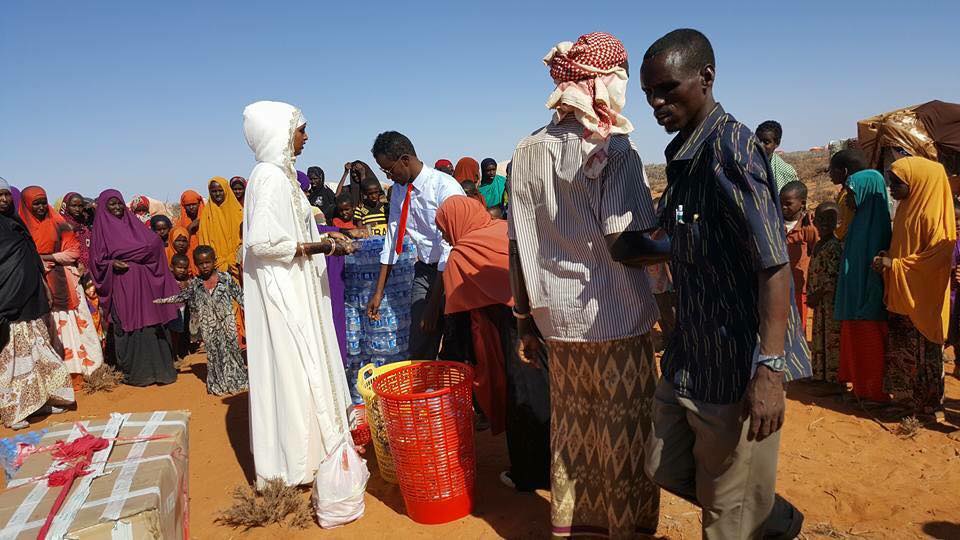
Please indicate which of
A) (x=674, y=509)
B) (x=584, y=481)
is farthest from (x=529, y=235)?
(x=674, y=509)

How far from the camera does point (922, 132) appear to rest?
6.94 m

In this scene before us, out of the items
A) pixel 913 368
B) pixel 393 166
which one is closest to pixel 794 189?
pixel 913 368

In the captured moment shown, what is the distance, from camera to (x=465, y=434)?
11.0 ft

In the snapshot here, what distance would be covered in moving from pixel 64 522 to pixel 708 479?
221cm

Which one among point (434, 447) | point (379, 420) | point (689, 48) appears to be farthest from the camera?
point (379, 420)

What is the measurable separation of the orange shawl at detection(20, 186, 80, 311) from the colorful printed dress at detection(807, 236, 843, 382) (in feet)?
26.1

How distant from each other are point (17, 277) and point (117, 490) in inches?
185

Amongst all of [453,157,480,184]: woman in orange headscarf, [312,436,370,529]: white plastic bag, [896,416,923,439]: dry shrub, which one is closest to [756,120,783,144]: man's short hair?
[896,416,923,439]: dry shrub

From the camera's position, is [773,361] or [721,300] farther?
[721,300]

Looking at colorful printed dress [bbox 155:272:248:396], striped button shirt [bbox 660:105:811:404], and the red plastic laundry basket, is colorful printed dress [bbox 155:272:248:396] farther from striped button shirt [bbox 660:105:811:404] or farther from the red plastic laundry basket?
striped button shirt [bbox 660:105:811:404]

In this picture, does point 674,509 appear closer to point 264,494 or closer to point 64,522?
point 264,494

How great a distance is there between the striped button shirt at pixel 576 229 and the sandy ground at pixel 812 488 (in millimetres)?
1359

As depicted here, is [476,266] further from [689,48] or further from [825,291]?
[825,291]

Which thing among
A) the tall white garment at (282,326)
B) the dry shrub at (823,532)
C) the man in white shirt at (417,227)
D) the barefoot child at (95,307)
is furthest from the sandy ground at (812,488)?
the barefoot child at (95,307)
